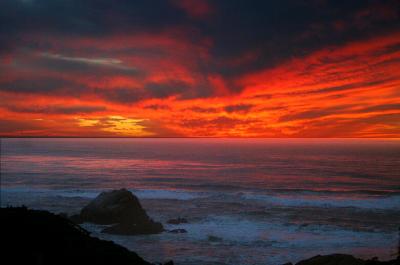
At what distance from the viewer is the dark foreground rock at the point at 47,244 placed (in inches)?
404

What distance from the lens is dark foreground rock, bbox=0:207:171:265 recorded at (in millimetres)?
10273

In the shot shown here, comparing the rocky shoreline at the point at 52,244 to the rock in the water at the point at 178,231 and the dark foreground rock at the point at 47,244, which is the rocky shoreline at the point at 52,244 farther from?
the rock in the water at the point at 178,231

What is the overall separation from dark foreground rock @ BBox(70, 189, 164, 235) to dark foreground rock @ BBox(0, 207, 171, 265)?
18180 millimetres

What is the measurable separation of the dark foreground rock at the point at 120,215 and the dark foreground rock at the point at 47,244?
1818cm

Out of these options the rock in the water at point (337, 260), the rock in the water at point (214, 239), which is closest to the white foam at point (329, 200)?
the rock in the water at point (214, 239)

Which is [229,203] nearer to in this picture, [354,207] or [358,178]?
[354,207]

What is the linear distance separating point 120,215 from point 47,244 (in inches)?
899

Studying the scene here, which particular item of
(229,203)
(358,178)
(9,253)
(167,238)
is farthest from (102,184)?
(9,253)

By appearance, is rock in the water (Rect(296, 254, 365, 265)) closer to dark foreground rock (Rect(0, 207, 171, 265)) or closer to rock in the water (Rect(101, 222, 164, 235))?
dark foreground rock (Rect(0, 207, 171, 265))

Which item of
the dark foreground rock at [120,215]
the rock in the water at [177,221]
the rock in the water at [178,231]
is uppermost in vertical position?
the dark foreground rock at [120,215]

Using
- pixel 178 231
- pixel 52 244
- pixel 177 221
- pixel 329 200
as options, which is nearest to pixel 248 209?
pixel 177 221

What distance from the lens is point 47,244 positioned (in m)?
11.4

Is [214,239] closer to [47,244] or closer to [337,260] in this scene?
[337,260]

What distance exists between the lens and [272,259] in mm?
24266
